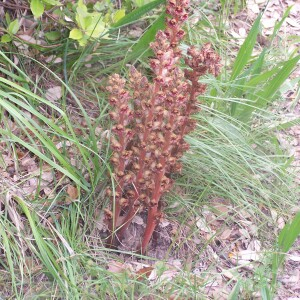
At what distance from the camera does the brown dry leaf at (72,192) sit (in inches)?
98.5

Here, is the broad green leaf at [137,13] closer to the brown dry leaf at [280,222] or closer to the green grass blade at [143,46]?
the green grass blade at [143,46]

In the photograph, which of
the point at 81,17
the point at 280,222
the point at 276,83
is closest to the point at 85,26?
the point at 81,17

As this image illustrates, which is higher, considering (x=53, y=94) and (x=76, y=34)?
(x=76, y=34)

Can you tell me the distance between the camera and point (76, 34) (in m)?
2.65

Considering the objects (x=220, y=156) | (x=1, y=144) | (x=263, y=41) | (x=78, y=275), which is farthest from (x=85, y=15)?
(x=263, y=41)

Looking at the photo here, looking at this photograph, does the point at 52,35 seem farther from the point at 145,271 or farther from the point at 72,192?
the point at 145,271

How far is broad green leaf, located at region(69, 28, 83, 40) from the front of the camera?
2.64m

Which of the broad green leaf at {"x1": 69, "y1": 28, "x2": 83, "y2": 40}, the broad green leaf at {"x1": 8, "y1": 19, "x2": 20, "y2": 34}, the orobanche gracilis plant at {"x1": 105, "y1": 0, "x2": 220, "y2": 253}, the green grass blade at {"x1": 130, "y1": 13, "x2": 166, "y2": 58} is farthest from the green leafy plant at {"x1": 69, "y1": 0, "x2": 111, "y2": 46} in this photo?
the orobanche gracilis plant at {"x1": 105, "y1": 0, "x2": 220, "y2": 253}

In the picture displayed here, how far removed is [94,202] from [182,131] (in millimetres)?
505

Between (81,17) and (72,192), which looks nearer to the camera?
(72,192)

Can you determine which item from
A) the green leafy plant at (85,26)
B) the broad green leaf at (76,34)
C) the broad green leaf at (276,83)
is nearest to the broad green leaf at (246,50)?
the broad green leaf at (276,83)

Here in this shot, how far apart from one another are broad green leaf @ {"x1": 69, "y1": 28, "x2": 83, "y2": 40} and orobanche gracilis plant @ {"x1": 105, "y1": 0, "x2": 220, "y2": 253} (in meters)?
0.54

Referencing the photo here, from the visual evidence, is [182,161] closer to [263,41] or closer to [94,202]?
[94,202]

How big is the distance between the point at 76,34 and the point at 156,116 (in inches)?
29.7
